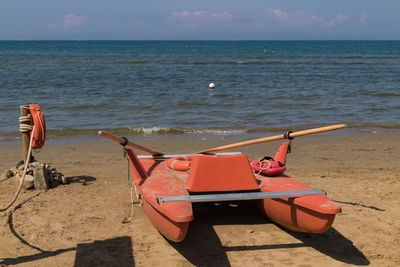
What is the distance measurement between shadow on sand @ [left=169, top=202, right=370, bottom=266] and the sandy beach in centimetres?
1

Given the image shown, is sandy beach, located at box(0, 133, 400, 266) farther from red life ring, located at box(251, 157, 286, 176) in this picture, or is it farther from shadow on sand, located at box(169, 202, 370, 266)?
red life ring, located at box(251, 157, 286, 176)

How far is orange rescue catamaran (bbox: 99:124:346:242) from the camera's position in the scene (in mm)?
4488

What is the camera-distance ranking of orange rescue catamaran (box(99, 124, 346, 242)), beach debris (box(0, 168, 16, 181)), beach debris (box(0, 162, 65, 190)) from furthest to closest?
1. beach debris (box(0, 168, 16, 181))
2. beach debris (box(0, 162, 65, 190))
3. orange rescue catamaran (box(99, 124, 346, 242))

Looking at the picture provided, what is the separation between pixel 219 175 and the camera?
509cm

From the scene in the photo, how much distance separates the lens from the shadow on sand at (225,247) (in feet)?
15.3

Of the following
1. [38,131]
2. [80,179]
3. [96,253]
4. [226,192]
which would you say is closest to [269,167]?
[226,192]

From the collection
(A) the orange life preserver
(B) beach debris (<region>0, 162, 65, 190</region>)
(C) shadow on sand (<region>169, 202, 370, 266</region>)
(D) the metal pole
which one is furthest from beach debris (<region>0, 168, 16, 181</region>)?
(D) the metal pole

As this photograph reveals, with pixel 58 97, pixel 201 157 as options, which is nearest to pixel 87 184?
pixel 201 157

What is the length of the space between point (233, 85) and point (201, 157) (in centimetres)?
1809

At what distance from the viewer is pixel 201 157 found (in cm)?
508

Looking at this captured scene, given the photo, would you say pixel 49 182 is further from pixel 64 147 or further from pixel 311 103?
pixel 311 103

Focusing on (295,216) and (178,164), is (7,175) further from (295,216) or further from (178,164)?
(295,216)

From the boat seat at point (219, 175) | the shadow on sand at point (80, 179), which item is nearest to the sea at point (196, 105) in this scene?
the shadow on sand at point (80, 179)

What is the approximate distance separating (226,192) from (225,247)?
659 mm
